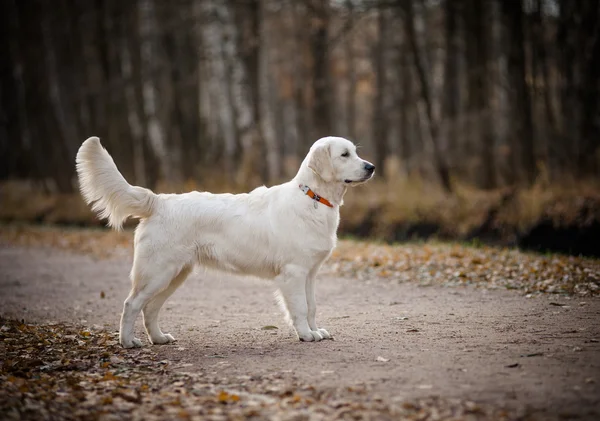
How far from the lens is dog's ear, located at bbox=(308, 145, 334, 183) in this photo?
21.3 feet

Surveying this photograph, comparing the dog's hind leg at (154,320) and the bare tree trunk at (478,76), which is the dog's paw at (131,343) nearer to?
the dog's hind leg at (154,320)

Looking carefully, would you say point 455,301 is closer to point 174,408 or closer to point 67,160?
point 174,408

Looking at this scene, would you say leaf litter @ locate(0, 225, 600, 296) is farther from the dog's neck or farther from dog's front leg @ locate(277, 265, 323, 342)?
dog's front leg @ locate(277, 265, 323, 342)

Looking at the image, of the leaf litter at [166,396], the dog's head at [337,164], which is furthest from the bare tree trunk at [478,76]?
the leaf litter at [166,396]

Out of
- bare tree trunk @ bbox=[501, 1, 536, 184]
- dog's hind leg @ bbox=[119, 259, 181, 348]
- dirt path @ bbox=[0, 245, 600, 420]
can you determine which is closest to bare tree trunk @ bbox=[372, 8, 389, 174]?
bare tree trunk @ bbox=[501, 1, 536, 184]

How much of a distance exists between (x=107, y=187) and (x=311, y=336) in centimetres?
257

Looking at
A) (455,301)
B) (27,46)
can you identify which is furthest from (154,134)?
(455,301)

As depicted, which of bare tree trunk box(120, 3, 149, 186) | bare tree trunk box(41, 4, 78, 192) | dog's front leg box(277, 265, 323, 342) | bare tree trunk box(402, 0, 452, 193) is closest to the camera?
dog's front leg box(277, 265, 323, 342)

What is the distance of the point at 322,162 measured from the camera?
6.51m

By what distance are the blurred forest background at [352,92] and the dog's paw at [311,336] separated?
7936 millimetres

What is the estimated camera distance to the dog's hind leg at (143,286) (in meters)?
6.44

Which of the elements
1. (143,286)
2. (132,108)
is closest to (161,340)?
(143,286)

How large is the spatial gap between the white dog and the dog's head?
Answer: 0.03 feet

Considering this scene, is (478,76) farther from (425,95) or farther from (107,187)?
(107,187)
